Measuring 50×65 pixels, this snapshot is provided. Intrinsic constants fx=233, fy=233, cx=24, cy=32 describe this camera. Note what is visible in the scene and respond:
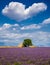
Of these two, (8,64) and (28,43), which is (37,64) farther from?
(28,43)

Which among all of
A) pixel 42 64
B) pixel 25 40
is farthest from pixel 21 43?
pixel 42 64

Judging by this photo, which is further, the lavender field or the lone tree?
the lone tree

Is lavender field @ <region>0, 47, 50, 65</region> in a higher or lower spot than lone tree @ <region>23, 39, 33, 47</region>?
lower

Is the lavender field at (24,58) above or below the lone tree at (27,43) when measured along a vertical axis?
below

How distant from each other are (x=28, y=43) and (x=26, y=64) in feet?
228

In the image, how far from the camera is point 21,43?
8331 centimetres

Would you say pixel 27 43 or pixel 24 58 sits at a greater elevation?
pixel 27 43

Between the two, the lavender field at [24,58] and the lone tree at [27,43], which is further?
the lone tree at [27,43]

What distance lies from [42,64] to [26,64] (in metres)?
0.71

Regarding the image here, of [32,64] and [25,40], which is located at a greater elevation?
[25,40]

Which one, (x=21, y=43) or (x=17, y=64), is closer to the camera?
(x=17, y=64)

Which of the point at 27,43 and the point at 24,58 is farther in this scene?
the point at 27,43

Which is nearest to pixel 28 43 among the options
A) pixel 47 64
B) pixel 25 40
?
pixel 25 40

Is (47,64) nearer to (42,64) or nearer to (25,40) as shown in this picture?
(42,64)
